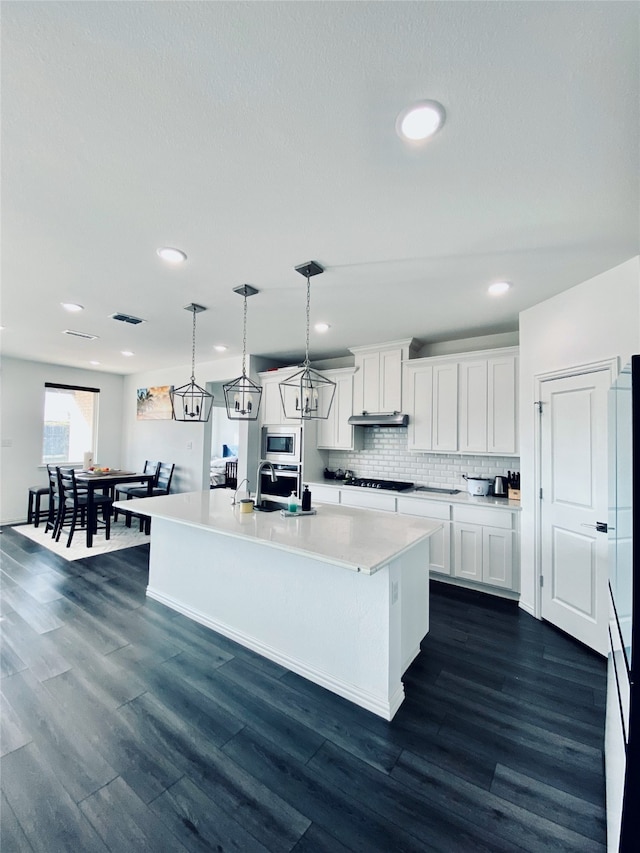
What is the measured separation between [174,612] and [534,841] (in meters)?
2.63

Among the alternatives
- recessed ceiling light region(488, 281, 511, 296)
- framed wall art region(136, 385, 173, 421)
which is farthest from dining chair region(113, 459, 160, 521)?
recessed ceiling light region(488, 281, 511, 296)

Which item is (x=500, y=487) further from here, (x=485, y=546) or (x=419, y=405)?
(x=419, y=405)

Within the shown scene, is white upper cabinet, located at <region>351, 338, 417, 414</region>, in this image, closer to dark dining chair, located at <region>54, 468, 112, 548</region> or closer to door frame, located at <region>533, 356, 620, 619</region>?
door frame, located at <region>533, 356, 620, 619</region>

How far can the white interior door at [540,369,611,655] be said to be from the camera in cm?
250

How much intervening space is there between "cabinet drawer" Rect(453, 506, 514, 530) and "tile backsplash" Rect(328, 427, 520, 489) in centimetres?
66

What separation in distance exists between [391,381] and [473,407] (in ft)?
3.34

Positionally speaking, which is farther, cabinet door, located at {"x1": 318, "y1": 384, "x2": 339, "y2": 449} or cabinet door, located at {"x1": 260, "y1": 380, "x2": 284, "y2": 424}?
cabinet door, located at {"x1": 260, "y1": 380, "x2": 284, "y2": 424}

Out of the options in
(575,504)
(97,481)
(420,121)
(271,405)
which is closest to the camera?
(420,121)

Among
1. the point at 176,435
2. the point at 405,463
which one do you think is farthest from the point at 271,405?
the point at 176,435

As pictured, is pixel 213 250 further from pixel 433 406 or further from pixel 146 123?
pixel 433 406

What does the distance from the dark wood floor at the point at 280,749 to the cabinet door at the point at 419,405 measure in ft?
6.73

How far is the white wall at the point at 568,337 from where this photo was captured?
232 centimetres

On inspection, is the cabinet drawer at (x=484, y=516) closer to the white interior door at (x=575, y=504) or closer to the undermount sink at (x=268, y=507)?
the white interior door at (x=575, y=504)

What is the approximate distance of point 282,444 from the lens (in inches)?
198
